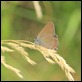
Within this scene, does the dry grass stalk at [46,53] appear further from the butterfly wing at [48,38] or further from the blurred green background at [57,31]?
the blurred green background at [57,31]

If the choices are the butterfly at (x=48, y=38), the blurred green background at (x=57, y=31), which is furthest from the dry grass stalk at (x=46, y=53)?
the blurred green background at (x=57, y=31)

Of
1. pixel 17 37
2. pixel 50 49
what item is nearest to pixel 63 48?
pixel 17 37

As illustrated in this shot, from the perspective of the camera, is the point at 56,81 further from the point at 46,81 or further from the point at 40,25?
the point at 40,25

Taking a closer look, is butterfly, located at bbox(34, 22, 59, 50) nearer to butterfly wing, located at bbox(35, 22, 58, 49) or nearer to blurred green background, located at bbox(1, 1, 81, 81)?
butterfly wing, located at bbox(35, 22, 58, 49)

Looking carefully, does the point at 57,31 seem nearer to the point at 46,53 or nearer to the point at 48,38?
the point at 48,38

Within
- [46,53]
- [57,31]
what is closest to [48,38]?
[46,53]
